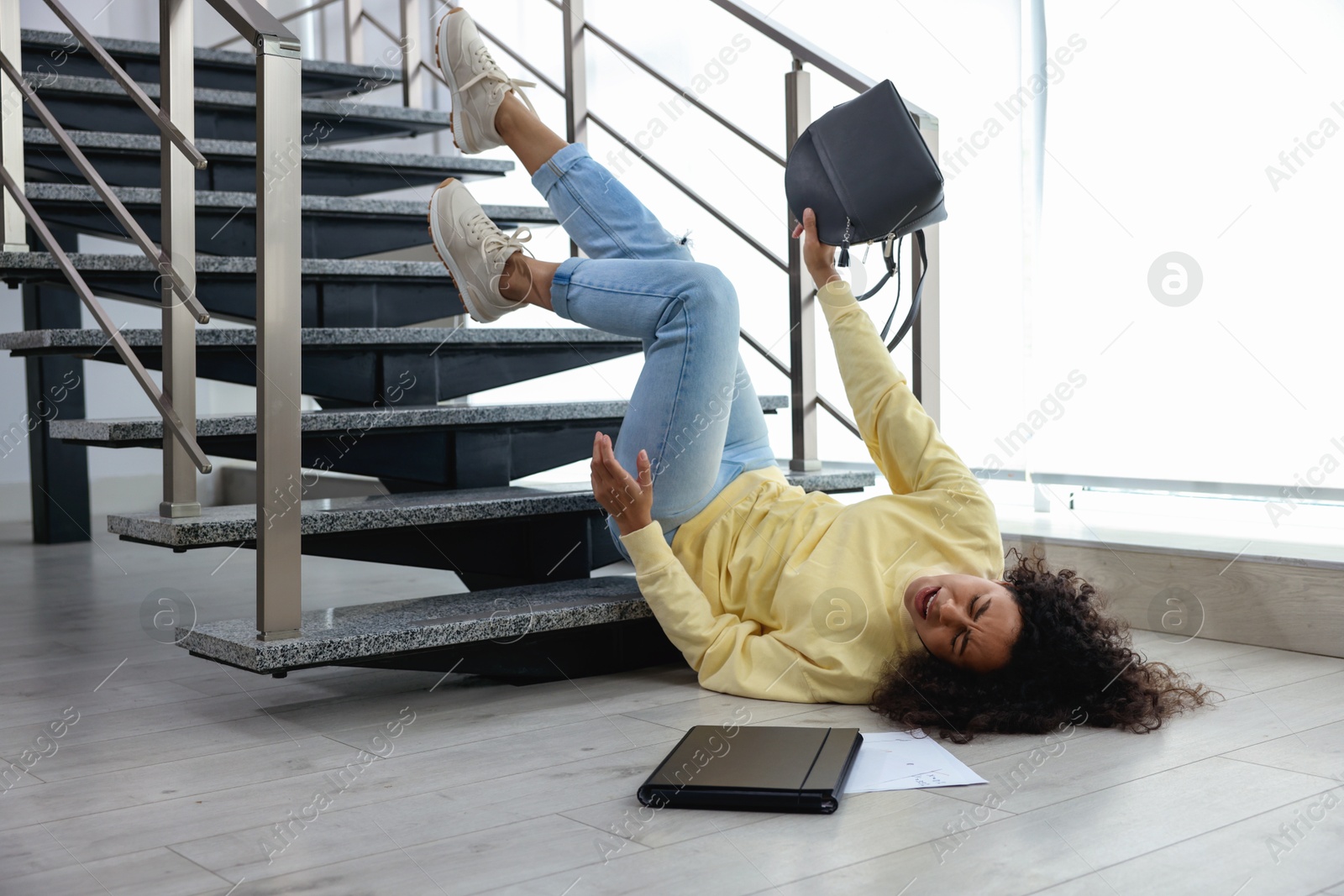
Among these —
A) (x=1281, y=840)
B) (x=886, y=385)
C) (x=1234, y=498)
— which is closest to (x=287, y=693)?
(x=886, y=385)

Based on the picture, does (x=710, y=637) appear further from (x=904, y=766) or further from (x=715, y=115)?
(x=715, y=115)

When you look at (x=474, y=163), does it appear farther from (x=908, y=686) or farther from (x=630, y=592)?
(x=908, y=686)

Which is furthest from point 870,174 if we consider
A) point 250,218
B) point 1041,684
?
point 250,218

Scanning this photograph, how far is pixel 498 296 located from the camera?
5.62 feet

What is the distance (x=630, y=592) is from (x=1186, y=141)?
4.64ft

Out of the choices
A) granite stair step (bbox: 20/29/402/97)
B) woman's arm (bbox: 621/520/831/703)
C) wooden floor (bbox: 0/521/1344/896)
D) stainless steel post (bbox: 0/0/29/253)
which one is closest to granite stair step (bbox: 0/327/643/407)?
stainless steel post (bbox: 0/0/29/253)

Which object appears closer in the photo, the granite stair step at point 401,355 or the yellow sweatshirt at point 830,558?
the yellow sweatshirt at point 830,558

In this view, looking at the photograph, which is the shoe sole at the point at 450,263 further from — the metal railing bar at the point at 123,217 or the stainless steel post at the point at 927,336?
the stainless steel post at the point at 927,336

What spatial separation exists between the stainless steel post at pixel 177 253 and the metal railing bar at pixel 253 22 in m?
0.12

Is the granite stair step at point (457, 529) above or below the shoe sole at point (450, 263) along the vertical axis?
below

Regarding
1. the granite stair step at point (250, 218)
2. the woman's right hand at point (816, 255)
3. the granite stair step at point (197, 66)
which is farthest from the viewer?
the granite stair step at point (197, 66)

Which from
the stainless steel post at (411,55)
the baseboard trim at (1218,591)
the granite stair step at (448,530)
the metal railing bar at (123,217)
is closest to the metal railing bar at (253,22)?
the metal railing bar at (123,217)

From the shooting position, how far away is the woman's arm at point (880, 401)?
5.54 ft

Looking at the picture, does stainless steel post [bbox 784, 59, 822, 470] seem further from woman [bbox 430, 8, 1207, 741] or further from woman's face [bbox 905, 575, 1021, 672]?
woman's face [bbox 905, 575, 1021, 672]
